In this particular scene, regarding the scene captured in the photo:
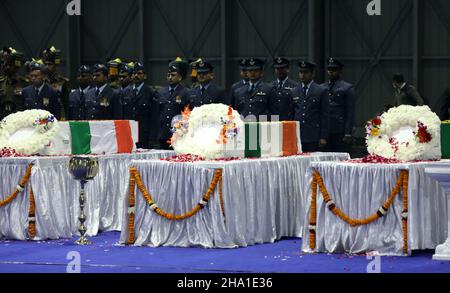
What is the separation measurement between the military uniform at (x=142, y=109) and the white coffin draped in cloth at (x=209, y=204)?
387cm

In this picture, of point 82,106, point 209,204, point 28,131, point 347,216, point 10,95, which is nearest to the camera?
point 347,216

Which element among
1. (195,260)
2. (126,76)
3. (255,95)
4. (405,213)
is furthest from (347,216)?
(126,76)

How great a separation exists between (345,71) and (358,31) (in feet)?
2.69

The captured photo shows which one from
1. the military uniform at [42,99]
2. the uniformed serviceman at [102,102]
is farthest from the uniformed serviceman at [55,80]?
the military uniform at [42,99]

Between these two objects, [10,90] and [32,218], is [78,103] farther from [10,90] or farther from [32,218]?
[32,218]

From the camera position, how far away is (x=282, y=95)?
13125 mm

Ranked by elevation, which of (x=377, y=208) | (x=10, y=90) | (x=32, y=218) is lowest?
(x=32, y=218)

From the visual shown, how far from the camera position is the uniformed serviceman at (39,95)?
13.2m

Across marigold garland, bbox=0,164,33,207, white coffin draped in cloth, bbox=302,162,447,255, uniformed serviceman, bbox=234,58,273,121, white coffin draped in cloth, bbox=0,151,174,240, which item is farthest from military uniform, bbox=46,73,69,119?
white coffin draped in cloth, bbox=302,162,447,255

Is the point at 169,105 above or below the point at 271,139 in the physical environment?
above

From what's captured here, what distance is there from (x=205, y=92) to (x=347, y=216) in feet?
13.5

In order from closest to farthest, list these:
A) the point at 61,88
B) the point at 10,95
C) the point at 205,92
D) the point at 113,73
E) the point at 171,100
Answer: the point at 205,92
the point at 171,100
the point at 10,95
the point at 61,88
the point at 113,73

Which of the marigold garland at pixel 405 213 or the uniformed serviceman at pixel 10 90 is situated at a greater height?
Result: the uniformed serviceman at pixel 10 90

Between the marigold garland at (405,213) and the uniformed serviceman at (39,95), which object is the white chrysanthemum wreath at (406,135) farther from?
the uniformed serviceman at (39,95)
